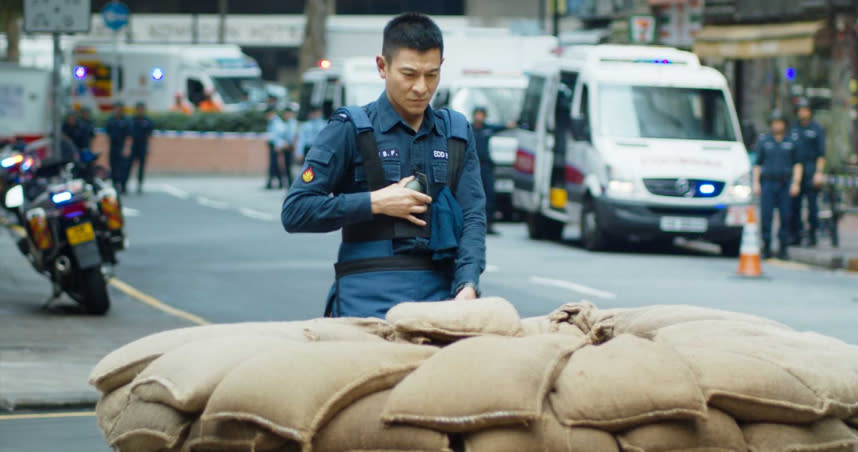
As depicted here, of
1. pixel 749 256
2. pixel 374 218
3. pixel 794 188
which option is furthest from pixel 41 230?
pixel 794 188

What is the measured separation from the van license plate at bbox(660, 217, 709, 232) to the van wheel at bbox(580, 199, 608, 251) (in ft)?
2.56

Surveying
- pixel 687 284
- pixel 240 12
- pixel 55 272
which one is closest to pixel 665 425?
pixel 55 272

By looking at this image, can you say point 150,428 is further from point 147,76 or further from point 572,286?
point 147,76

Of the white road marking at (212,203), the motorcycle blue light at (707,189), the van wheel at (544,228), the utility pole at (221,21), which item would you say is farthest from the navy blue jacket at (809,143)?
the utility pole at (221,21)

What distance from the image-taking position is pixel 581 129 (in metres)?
20.5

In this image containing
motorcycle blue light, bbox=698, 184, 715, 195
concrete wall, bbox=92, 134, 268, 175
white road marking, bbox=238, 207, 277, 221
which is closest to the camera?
motorcycle blue light, bbox=698, 184, 715, 195

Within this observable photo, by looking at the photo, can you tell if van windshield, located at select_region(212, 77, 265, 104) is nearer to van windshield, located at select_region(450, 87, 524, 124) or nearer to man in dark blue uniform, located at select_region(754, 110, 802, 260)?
van windshield, located at select_region(450, 87, 524, 124)

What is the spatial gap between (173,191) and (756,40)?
39.1 ft

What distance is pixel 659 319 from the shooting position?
4.96 meters

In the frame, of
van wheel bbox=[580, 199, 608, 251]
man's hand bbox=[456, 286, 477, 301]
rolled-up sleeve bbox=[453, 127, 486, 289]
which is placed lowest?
van wheel bbox=[580, 199, 608, 251]

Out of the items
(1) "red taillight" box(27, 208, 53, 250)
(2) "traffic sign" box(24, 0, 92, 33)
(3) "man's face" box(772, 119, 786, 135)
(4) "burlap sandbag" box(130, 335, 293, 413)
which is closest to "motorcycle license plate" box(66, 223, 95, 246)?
(1) "red taillight" box(27, 208, 53, 250)

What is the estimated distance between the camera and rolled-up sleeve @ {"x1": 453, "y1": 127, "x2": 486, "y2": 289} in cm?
506

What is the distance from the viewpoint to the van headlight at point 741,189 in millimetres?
19797

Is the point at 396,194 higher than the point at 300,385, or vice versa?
the point at 396,194
